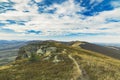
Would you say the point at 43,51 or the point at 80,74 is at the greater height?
the point at 43,51

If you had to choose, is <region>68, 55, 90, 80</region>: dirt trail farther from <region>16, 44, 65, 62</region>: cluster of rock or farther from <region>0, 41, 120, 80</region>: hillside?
<region>16, 44, 65, 62</region>: cluster of rock

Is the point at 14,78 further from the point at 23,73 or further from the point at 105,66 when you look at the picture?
the point at 105,66

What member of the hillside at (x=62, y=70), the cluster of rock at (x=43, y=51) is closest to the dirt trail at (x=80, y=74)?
the hillside at (x=62, y=70)

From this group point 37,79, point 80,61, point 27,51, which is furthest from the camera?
point 27,51

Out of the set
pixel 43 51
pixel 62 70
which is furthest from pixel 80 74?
pixel 43 51

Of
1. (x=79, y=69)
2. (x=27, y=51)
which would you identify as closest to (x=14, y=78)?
(x=79, y=69)

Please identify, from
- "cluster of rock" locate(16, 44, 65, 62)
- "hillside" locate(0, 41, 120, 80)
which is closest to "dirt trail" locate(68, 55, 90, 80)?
"hillside" locate(0, 41, 120, 80)

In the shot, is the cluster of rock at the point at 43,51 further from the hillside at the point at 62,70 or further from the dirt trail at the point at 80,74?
the dirt trail at the point at 80,74

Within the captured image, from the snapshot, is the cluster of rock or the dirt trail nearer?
the dirt trail

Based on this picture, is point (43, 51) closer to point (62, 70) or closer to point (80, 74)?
point (62, 70)

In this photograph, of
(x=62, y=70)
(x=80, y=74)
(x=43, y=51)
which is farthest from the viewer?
(x=43, y=51)

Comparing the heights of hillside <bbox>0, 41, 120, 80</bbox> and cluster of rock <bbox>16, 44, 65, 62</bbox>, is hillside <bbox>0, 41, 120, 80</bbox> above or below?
below
